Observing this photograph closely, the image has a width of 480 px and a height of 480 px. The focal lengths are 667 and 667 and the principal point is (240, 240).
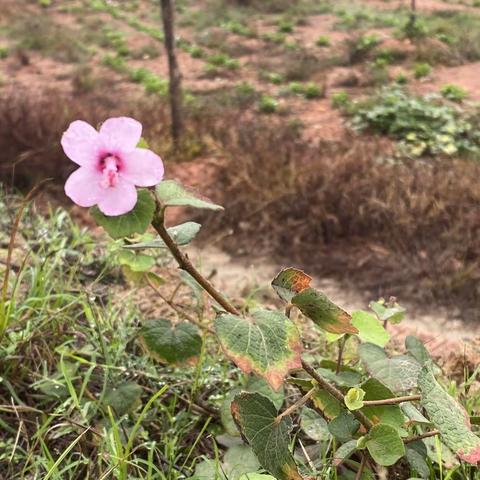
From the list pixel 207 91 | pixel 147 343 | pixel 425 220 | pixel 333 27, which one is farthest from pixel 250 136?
pixel 333 27

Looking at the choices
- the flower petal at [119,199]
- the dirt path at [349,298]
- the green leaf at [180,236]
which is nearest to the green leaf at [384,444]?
the green leaf at [180,236]

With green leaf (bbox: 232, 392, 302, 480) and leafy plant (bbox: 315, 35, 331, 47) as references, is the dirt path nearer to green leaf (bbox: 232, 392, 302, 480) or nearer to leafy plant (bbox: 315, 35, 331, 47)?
green leaf (bbox: 232, 392, 302, 480)

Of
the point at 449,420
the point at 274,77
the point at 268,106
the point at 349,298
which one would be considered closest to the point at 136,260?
the point at 449,420

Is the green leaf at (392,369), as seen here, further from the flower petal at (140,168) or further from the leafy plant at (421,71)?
the leafy plant at (421,71)

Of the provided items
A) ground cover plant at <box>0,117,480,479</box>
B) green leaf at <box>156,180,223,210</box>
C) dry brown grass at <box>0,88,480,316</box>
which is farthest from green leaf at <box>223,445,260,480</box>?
dry brown grass at <box>0,88,480,316</box>

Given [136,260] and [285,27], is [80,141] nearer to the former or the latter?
[136,260]
